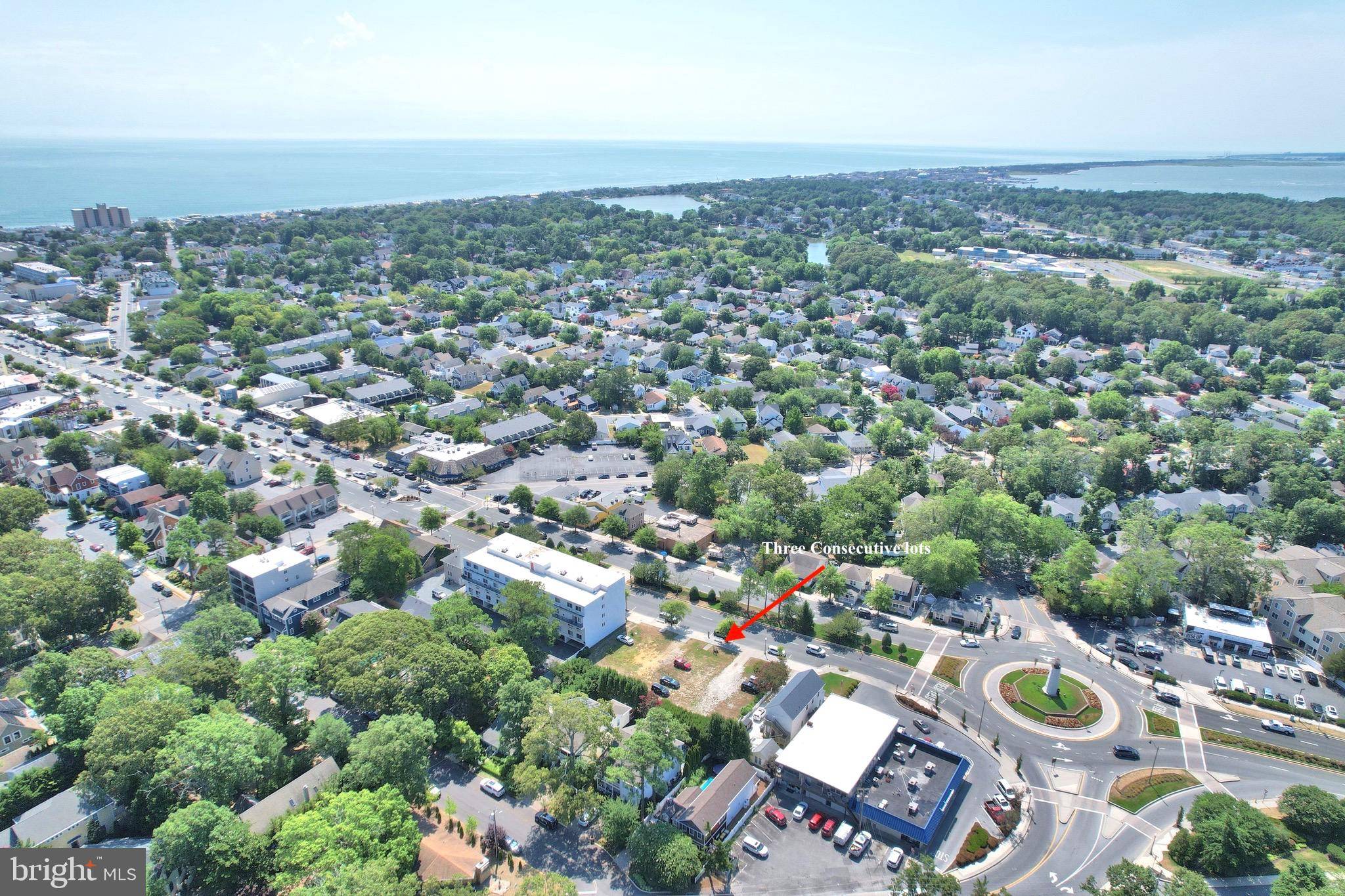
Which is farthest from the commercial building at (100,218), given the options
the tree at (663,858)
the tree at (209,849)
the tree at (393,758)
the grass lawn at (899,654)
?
the tree at (663,858)

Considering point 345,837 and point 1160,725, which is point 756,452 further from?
point 345,837

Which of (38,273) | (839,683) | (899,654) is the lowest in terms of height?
(839,683)

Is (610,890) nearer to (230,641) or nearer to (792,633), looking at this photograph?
(792,633)

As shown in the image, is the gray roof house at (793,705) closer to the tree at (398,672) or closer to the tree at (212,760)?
the tree at (398,672)

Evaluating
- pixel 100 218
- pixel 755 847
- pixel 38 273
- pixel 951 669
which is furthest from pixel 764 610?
pixel 100 218

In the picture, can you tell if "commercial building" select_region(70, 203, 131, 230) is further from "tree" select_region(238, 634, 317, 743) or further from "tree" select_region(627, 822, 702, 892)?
"tree" select_region(627, 822, 702, 892)
